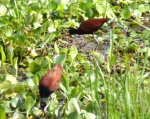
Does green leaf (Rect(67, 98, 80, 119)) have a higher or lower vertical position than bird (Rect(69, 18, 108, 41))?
lower

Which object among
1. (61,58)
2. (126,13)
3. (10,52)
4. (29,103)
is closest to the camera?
(29,103)

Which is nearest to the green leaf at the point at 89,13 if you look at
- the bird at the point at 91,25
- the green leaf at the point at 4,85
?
the bird at the point at 91,25

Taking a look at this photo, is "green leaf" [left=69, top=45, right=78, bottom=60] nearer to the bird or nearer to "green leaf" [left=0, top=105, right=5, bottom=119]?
the bird

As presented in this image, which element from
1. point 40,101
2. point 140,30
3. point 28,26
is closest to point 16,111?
point 40,101

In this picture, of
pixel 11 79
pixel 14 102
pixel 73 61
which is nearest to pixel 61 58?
pixel 73 61

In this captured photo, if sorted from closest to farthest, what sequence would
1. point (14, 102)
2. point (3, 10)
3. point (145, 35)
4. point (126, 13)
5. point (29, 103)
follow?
point (29, 103) < point (14, 102) < point (145, 35) < point (3, 10) < point (126, 13)

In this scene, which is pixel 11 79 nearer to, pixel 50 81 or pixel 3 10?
pixel 50 81

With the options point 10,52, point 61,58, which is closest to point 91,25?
point 61,58

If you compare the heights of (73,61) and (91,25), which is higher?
(91,25)

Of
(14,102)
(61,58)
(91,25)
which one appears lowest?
(14,102)

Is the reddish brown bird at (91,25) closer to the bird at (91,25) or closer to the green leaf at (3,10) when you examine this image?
the bird at (91,25)

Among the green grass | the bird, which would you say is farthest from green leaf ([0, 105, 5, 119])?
the bird

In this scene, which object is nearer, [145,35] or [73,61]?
[73,61]

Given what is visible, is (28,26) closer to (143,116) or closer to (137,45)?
(137,45)
